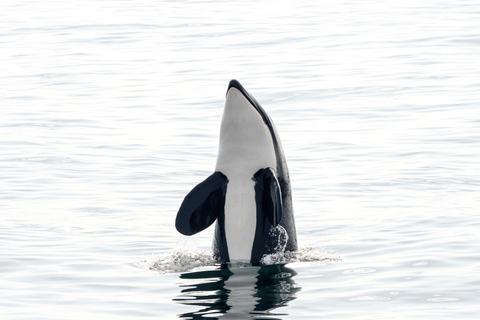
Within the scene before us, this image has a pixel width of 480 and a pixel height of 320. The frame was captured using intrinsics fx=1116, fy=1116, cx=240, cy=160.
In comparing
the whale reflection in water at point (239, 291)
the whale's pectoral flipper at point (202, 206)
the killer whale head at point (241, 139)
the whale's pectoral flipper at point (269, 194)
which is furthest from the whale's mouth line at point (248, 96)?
the whale reflection in water at point (239, 291)

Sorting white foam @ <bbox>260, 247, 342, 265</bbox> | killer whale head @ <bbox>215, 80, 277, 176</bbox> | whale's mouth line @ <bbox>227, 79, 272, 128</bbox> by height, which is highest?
whale's mouth line @ <bbox>227, 79, 272, 128</bbox>

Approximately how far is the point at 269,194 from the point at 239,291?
1.32 metres

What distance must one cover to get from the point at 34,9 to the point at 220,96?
3024cm

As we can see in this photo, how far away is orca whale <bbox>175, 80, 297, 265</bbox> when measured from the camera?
12.6 metres

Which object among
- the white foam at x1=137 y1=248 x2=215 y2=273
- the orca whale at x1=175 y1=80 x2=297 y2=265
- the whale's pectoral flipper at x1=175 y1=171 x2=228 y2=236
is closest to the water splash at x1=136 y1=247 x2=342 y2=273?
the white foam at x1=137 y1=248 x2=215 y2=273

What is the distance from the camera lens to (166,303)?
36.7 feet

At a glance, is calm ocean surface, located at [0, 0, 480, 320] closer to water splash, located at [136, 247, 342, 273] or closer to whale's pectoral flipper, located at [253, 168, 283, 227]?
water splash, located at [136, 247, 342, 273]

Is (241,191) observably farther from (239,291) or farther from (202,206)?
(239,291)

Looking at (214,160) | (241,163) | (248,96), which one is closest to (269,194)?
(241,163)

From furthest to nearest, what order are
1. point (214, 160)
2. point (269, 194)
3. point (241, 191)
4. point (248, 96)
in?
point (214, 160)
point (248, 96)
point (241, 191)
point (269, 194)

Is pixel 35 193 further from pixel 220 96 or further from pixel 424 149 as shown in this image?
pixel 220 96

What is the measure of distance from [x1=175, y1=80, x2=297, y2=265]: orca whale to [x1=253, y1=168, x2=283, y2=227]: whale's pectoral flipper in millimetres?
11

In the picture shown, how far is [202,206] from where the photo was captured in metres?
12.5

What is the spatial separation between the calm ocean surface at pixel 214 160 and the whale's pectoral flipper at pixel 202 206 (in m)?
0.53
